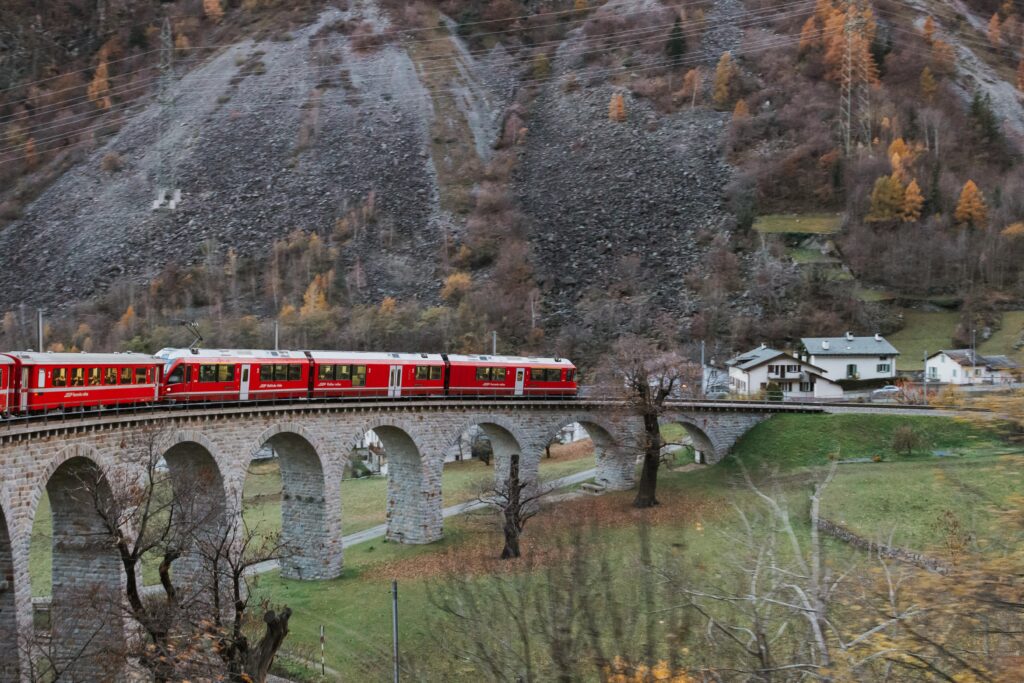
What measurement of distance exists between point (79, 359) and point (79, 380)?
2.15 ft

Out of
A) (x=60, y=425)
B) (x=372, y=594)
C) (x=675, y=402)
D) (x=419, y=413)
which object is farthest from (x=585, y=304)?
(x=60, y=425)

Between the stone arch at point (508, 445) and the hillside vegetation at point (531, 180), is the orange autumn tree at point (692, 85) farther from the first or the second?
the stone arch at point (508, 445)

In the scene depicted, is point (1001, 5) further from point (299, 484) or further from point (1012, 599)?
point (1012, 599)

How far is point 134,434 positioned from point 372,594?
34.3 feet

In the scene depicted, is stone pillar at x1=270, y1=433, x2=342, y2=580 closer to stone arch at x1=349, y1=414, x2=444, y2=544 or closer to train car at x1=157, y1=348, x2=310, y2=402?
train car at x1=157, y1=348, x2=310, y2=402

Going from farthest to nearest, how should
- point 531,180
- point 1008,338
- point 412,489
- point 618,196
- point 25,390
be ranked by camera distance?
point 531,180 < point 618,196 < point 1008,338 < point 412,489 < point 25,390

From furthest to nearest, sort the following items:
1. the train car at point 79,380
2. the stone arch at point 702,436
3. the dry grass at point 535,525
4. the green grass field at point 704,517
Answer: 1. the stone arch at point 702,436
2. the dry grass at point 535,525
3. the green grass field at point 704,517
4. the train car at point 79,380

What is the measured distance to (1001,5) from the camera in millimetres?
145250

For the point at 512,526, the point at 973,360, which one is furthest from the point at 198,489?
the point at 973,360

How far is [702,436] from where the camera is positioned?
52344mm

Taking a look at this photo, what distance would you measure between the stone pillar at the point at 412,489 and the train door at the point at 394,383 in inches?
67.9

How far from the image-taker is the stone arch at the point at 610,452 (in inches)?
1903

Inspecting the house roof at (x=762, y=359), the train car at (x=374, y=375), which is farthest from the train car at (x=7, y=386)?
the house roof at (x=762, y=359)

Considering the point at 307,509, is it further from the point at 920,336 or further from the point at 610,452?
the point at 920,336
